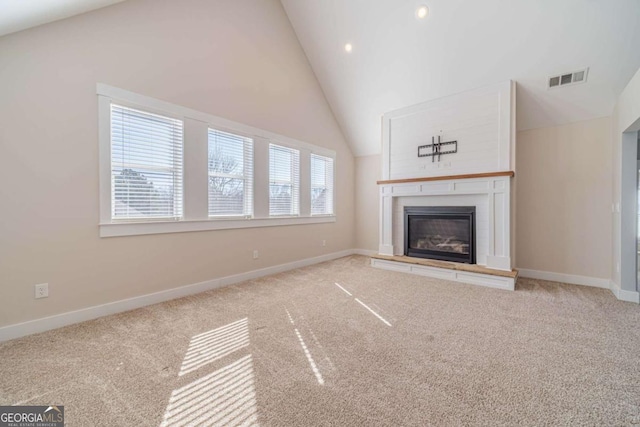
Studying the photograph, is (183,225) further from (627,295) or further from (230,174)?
(627,295)

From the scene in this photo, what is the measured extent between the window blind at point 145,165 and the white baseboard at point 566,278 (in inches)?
214

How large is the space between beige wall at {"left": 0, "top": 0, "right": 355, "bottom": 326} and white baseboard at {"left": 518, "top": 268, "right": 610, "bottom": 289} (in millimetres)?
4414

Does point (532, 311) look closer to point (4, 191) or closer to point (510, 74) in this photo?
point (510, 74)

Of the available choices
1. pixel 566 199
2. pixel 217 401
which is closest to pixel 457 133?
pixel 566 199

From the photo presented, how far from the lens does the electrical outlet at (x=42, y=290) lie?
236 cm

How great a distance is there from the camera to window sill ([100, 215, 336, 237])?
2.78m

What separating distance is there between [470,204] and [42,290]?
17.8ft

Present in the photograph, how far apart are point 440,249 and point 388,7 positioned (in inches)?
152

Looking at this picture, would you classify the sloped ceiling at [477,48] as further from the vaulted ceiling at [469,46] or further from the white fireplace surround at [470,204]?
the white fireplace surround at [470,204]

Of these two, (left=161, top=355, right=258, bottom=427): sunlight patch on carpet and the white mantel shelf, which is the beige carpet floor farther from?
the white mantel shelf

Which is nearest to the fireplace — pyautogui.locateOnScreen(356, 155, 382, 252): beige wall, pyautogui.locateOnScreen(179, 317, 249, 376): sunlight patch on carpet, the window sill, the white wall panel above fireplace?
the white wall panel above fireplace

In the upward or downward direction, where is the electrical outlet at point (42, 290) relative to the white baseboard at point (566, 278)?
upward

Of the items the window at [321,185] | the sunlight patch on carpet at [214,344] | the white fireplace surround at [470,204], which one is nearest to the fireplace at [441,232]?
the white fireplace surround at [470,204]

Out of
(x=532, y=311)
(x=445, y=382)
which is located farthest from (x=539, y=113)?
(x=445, y=382)
